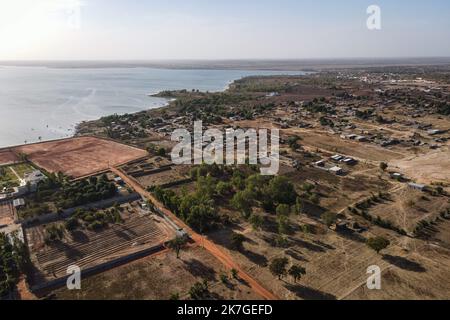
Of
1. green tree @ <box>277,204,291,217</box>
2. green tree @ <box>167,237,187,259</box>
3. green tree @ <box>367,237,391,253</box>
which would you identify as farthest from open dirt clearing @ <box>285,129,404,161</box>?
green tree @ <box>167,237,187,259</box>

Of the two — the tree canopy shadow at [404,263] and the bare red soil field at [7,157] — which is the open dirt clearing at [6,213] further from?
the tree canopy shadow at [404,263]

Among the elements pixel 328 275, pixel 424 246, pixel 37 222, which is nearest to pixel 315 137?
pixel 424 246

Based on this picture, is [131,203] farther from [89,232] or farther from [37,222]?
[37,222]

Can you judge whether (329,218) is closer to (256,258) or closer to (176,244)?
(256,258)

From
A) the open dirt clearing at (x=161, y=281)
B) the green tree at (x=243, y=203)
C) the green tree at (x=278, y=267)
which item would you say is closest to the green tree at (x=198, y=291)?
the open dirt clearing at (x=161, y=281)

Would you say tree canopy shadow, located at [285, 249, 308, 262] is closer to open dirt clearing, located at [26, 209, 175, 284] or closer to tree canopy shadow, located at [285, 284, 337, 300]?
tree canopy shadow, located at [285, 284, 337, 300]
